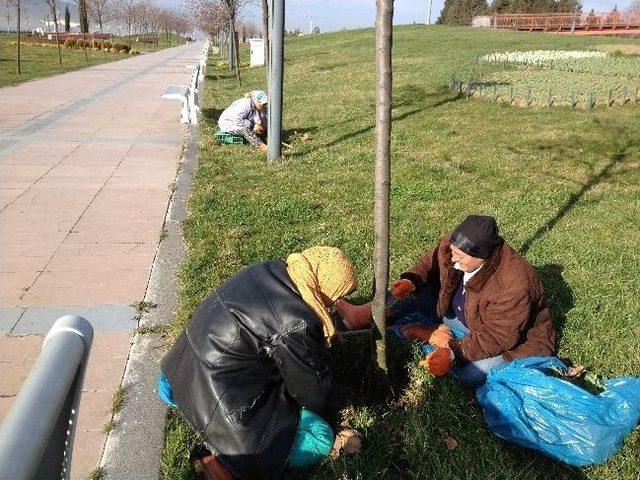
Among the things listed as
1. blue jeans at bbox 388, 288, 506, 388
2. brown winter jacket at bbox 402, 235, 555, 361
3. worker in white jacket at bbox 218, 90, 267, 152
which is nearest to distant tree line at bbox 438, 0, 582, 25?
worker in white jacket at bbox 218, 90, 267, 152

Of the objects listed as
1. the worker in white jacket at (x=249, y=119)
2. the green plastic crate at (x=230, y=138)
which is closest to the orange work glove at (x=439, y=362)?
the worker in white jacket at (x=249, y=119)

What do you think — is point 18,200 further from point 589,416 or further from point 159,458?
point 589,416

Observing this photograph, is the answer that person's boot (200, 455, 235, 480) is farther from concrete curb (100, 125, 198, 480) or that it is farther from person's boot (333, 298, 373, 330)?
person's boot (333, 298, 373, 330)

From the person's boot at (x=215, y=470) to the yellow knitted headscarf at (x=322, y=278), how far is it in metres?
0.72

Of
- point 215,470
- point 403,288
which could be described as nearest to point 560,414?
point 403,288

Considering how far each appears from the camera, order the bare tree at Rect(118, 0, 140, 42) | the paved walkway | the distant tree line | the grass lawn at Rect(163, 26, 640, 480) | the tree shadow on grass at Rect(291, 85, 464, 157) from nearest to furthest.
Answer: the grass lawn at Rect(163, 26, 640, 480)
the paved walkway
the tree shadow on grass at Rect(291, 85, 464, 157)
the distant tree line
the bare tree at Rect(118, 0, 140, 42)

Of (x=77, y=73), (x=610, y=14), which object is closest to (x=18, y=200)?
(x=77, y=73)

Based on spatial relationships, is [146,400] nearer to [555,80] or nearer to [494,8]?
[555,80]

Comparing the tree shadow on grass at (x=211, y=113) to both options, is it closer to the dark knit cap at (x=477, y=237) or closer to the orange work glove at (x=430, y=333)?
the orange work glove at (x=430, y=333)

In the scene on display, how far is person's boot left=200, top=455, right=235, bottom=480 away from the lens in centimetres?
246

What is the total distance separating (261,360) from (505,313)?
141 cm

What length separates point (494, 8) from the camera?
56594 mm

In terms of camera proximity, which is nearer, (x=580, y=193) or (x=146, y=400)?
(x=146, y=400)

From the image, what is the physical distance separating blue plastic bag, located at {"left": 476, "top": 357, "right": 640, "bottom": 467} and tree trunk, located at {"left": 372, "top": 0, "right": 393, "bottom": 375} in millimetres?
627
